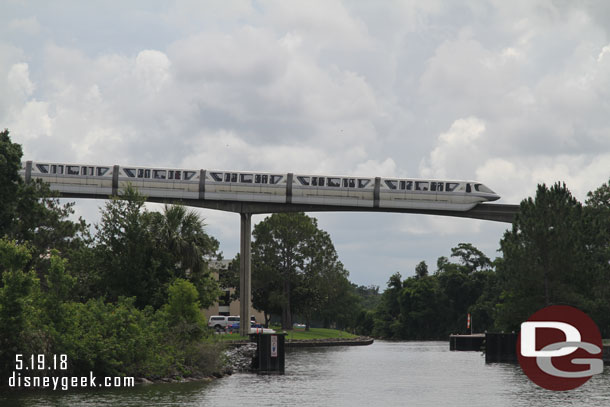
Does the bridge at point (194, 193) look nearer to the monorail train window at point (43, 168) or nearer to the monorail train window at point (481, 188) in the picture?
the monorail train window at point (43, 168)

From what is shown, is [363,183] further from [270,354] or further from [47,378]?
[47,378]

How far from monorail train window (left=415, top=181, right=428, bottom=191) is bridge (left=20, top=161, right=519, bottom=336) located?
3.94ft

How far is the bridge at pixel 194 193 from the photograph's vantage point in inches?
2758

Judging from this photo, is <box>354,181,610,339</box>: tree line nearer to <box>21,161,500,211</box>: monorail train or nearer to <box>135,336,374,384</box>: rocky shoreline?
<box>21,161,500,211</box>: monorail train

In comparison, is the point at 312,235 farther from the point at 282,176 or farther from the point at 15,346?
the point at 15,346

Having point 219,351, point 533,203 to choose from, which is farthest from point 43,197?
point 533,203

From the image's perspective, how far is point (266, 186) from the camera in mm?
71438

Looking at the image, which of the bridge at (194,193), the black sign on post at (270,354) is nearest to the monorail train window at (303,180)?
the bridge at (194,193)

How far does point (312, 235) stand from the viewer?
346ft

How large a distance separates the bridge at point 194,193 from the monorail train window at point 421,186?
1202 millimetres

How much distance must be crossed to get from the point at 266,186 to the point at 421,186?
12.9 meters

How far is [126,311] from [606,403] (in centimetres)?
2057

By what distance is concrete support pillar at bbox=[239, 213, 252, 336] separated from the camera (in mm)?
75000

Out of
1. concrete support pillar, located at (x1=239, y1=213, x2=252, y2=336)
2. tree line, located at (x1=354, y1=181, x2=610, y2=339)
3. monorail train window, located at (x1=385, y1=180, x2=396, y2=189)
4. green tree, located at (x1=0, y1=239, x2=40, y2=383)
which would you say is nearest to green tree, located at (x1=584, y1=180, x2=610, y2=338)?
tree line, located at (x1=354, y1=181, x2=610, y2=339)
